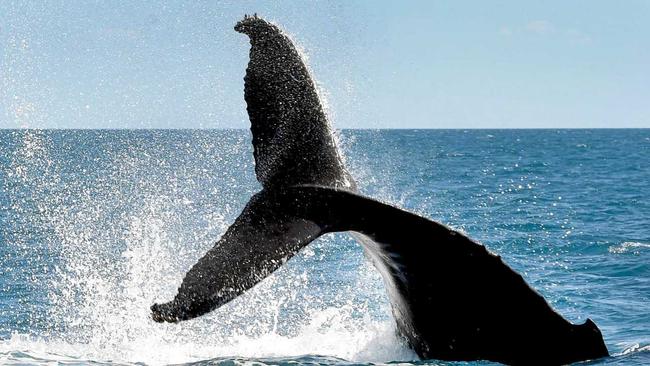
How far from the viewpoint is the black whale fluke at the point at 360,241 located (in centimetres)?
566

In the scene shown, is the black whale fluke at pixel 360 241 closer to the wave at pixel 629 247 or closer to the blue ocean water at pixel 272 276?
the blue ocean water at pixel 272 276

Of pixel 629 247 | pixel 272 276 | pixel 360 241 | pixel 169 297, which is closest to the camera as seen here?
pixel 360 241

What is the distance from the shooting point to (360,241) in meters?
6.26

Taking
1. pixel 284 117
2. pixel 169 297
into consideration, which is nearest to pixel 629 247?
pixel 169 297

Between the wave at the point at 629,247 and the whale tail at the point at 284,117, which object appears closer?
the whale tail at the point at 284,117

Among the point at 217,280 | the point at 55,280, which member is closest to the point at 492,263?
the point at 217,280

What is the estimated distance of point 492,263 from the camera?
5754 millimetres

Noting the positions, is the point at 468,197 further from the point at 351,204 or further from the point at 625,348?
the point at 351,204

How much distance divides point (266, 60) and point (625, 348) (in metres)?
4.55

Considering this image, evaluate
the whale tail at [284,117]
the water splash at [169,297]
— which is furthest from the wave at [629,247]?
the whale tail at [284,117]

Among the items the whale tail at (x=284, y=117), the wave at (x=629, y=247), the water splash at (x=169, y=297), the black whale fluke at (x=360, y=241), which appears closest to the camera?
the black whale fluke at (x=360, y=241)

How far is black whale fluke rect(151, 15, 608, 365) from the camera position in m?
5.66

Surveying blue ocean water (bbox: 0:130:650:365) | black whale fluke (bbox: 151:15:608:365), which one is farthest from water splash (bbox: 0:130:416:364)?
black whale fluke (bbox: 151:15:608:365)

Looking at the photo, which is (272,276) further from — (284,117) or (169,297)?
(284,117)
